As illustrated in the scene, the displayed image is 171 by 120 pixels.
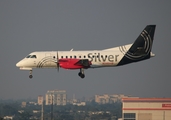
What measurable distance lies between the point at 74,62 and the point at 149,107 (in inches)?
1712

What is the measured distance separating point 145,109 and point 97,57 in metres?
41.7

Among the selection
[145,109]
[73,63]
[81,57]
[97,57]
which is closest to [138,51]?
[97,57]

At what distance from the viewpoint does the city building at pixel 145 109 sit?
436 ft

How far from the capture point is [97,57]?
310 feet

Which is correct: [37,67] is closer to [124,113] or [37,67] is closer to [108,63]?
[108,63]

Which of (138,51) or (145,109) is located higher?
(138,51)

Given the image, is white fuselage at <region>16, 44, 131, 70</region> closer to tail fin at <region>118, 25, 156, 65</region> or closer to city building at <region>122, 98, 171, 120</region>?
tail fin at <region>118, 25, 156, 65</region>

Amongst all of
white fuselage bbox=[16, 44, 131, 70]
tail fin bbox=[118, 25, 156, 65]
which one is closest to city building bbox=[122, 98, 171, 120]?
white fuselage bbox=[16, 44, 131, 70]

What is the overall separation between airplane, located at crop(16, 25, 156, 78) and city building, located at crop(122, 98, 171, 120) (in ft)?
126

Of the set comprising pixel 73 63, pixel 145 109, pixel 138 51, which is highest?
pixel 138 51

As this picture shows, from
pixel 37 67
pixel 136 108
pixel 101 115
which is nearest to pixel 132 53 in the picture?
pixel 37 67

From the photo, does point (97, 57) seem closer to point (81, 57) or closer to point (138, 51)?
point (81, 57)

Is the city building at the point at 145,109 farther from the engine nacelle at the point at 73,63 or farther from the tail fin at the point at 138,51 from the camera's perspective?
the engine nacelle at the point at 73,63

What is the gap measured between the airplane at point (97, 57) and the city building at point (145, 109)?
38.5 meters
